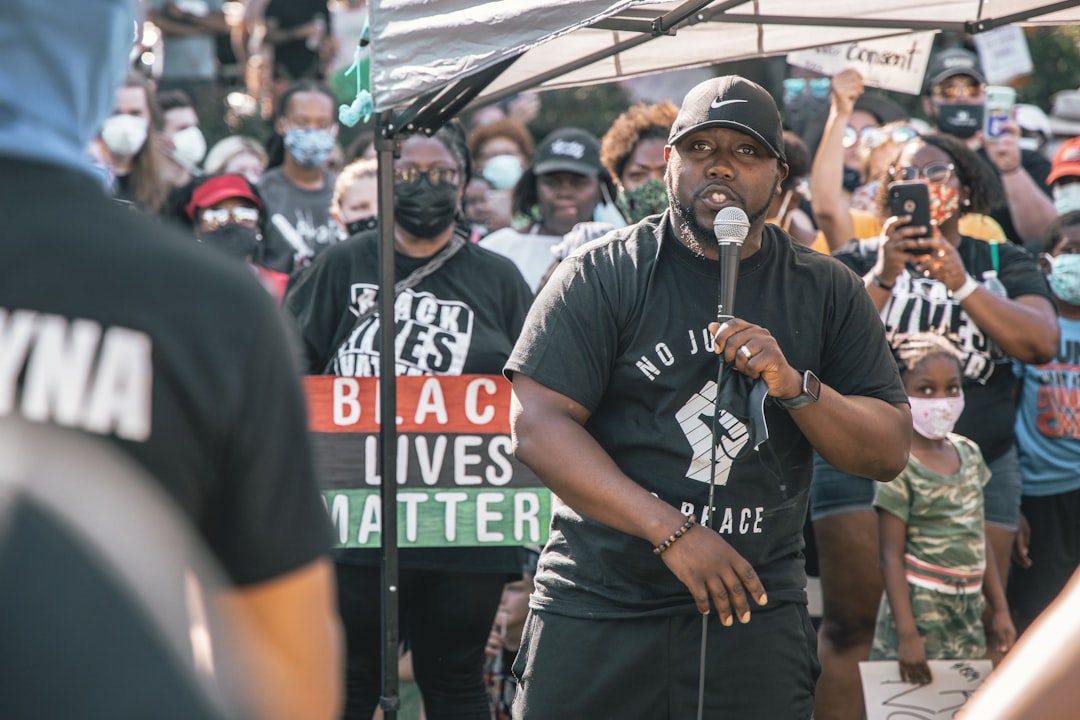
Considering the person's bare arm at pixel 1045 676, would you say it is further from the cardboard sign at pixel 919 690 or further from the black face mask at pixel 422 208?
the black face mask at pixel 422 208

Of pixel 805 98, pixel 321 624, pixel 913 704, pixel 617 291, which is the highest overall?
pixel 805 98

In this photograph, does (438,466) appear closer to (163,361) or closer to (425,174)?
(425,174)

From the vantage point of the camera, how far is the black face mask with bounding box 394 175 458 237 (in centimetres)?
572

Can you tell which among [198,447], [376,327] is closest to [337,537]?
[376,327]

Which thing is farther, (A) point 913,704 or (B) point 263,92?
(B) point 263,92

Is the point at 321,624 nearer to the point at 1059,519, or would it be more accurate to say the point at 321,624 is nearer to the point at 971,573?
the point at 971,573

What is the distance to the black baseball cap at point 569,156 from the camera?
7.28 meters

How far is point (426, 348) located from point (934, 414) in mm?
1978

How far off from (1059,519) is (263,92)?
7565 mm

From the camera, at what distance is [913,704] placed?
5488mm

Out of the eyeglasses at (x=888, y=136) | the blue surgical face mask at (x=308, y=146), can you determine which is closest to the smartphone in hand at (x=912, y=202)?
the eyeglasses at (x=888, y=136)

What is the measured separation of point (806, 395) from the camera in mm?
3699

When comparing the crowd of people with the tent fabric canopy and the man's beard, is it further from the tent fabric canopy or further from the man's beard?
the tent fabric canopy

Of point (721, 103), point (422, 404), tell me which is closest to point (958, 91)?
point (422, 404)
